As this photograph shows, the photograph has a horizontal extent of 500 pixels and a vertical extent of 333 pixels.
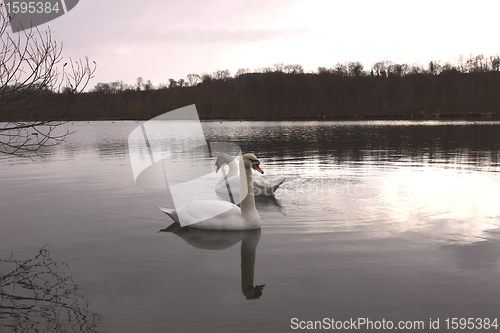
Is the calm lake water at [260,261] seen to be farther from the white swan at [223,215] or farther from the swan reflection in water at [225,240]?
the white swan at [223,215]

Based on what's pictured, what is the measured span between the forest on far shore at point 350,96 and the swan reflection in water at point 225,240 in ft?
246

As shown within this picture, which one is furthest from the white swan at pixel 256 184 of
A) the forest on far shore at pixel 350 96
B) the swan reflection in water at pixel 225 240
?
the forest on far shore at pixel 350 96

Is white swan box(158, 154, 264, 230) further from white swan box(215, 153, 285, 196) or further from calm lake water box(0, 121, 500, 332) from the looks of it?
white swan box(215, 153, 285, 196)

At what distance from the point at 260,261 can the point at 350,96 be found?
96539mm

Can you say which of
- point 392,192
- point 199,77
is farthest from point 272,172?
point 199,77

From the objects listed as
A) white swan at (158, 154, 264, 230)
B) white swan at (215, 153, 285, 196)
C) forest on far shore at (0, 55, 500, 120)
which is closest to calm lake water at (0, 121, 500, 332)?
white swan at (158, 154, 264, 230)

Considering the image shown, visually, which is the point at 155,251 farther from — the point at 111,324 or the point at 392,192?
the point at 392,192

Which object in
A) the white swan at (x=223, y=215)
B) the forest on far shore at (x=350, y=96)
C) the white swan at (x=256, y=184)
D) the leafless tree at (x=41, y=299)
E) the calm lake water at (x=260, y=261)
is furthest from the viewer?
the forest on far shore at (x=350, y=96)

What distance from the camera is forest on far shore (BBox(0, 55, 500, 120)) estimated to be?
3263 inches

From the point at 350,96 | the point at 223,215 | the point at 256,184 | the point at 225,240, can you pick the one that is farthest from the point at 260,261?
the point at 350,96

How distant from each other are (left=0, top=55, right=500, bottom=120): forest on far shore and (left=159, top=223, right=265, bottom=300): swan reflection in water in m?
75.0

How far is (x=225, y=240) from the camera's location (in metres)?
6.92

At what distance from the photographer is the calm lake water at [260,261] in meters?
4.38

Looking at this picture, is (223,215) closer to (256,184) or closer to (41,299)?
(256,184)
